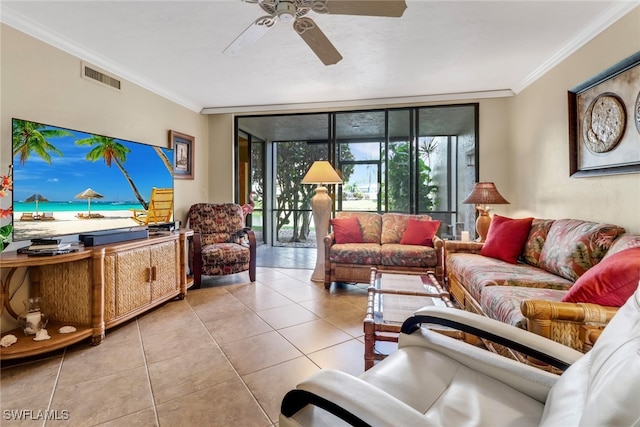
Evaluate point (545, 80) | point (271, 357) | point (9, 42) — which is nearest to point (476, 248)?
point (545, 80)

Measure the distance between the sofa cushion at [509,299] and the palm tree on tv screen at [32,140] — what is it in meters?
3.31

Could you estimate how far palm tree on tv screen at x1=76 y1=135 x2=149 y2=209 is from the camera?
2537mm

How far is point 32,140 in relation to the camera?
2.14 m

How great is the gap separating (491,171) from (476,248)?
4.91 ft

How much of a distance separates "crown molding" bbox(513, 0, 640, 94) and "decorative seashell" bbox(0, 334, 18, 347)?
15.8ft

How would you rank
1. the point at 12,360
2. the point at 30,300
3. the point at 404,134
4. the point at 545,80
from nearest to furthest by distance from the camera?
the point at 12,360
the point at 30,300
the point at 545,80
the point at 404,134

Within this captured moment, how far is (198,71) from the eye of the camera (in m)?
3.27

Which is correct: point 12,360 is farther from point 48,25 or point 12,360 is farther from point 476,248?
point 476,248

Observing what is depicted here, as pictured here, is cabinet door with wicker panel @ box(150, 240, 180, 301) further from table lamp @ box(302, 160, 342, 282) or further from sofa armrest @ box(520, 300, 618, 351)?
sofa armrest @ box(520, 300, 618, 351)

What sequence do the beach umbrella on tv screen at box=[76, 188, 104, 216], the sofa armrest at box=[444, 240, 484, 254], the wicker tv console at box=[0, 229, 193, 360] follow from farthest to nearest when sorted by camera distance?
the sofa armrest at box=[444, 240, 484, 254] → the beach umbrella on tv screen at box=[76, 188, 104, 216] → the wicker tv console at box=[0, 229, 193, 360]

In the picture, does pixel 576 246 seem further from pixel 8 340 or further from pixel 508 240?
pixel 8 340

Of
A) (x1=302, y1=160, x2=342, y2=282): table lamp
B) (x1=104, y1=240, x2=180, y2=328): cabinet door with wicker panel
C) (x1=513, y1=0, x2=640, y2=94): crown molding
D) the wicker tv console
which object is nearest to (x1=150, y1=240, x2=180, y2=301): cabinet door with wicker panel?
(x1=104, y1=240, x2=180, y2=328): cabinet door with wicker panel

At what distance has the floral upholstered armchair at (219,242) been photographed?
11.7 feet

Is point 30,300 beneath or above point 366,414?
beneath
